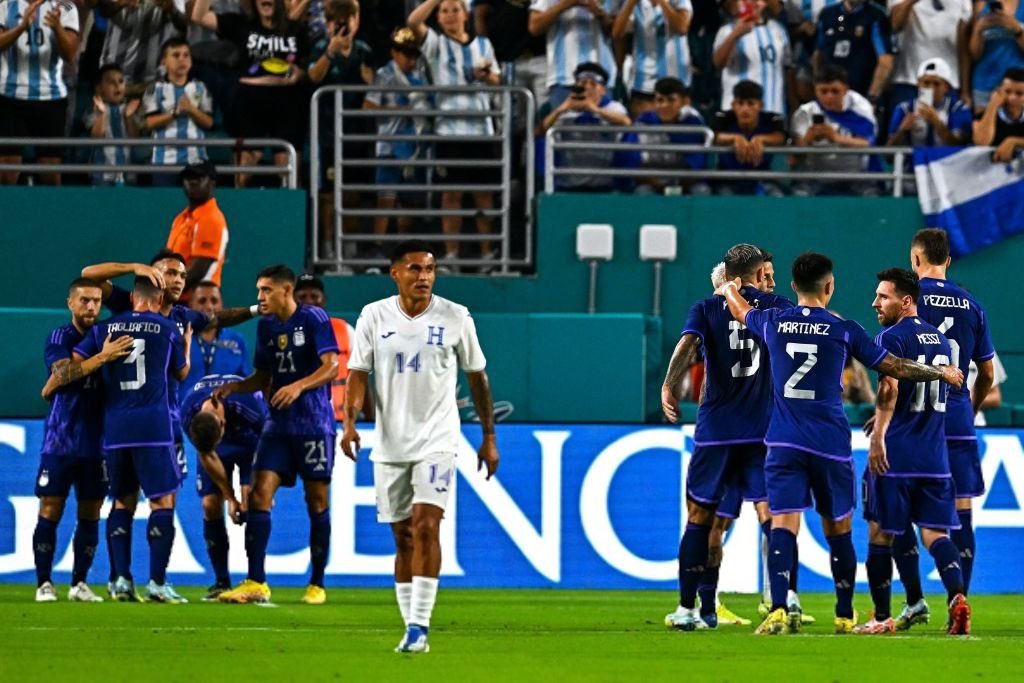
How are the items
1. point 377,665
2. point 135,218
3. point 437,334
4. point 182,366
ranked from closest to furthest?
point 377,665, point 437,334, point 182,366, point 135,218

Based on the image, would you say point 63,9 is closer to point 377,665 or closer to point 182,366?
point 182,366

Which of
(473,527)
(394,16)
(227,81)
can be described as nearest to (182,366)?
(473,527)

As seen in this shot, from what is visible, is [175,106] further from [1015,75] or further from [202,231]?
[1015,75]

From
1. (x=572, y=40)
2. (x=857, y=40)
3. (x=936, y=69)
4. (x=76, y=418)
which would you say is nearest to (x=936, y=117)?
(x=936, y=69)

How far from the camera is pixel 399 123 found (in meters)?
19.2

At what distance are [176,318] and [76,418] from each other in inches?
39.9

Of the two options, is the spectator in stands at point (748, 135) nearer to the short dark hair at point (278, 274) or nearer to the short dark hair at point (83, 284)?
the short dark hair at point (278, 274)

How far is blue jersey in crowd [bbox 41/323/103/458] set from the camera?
13688 mm

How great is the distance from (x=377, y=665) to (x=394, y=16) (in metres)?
12.6

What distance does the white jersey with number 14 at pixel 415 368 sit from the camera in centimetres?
974

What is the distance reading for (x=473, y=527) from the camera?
16.3 meters

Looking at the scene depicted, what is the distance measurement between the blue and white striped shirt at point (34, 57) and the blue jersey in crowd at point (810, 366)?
33.8 ft

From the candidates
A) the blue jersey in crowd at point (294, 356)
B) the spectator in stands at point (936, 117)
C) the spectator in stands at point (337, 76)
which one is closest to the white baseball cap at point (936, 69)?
the spectator in stands at point (936, 117)

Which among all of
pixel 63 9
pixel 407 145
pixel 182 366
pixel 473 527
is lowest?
pixel 473 527
